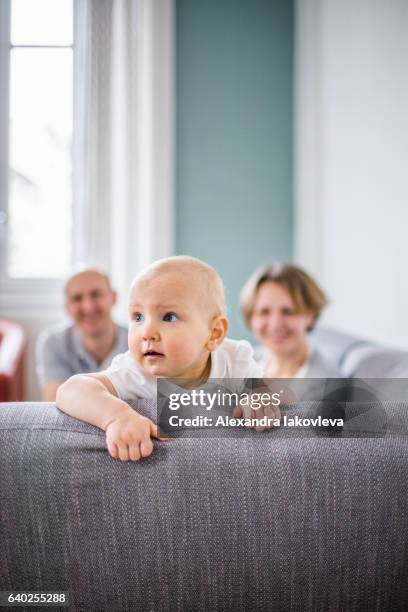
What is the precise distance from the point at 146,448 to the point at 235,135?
113 inches

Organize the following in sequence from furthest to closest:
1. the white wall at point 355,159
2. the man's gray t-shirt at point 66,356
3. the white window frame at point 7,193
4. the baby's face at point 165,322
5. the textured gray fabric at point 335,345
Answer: the white window frame at point 7,193
the white wall at point 355,159
the man's gray t-shirt at point 66,356
the textured gray fabric at point 335,345
the baby's face at point 165,322

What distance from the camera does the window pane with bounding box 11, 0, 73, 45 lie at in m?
3.32

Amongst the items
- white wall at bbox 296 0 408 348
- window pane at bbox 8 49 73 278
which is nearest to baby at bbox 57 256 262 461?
white wall at bbox 296 0 408 348

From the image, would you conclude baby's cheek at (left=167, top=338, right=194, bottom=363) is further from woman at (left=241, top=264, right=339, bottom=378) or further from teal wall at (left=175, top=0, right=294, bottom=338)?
teal wall at (left=175, top=0, right=294, bottom=338)

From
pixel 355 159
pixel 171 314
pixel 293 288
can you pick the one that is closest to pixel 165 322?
pixel 171 314

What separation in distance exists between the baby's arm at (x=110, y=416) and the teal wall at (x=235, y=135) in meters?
2.53

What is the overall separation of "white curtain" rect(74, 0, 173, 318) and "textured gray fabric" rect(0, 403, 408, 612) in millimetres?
2512

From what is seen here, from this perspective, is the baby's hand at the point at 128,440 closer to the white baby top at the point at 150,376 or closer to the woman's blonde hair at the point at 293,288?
the white baby top at the point at 150,376

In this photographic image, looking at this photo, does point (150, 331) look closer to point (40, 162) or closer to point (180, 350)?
point (180, 350)

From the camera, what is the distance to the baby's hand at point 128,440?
771 mm

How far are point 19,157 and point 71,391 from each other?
2896mm

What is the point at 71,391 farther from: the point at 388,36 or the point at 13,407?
the point at 388,36

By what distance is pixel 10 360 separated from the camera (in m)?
2.37

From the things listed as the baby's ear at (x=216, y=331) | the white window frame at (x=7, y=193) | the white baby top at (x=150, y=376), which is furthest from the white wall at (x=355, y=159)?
the baby's ear at (x=216, y=331)
